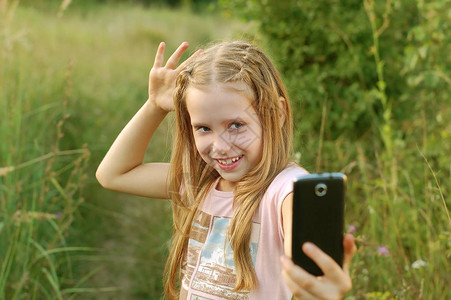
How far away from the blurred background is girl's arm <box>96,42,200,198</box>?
1.45ft

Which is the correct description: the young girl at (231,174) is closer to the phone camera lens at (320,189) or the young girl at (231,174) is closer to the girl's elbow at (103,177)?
the girl's elbow at (103,177)

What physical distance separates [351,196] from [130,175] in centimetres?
166

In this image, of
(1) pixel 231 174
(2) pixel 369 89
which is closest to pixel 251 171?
(1) pixel 231 174

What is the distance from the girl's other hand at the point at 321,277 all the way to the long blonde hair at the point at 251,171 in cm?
51

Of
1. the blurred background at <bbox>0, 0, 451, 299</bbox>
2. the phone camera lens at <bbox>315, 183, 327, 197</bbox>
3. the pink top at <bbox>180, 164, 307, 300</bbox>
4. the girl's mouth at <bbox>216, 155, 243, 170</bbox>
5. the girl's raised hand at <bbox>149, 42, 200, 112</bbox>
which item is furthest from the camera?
the blurred background at <bbox>0, 0, 451, 299</bbox>

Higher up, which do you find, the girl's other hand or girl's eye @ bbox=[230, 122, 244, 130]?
girl's eye @ bbox=[230, 122, 244, 130]

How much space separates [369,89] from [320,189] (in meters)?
3.32

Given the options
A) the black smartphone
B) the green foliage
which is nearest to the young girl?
the black smartphone

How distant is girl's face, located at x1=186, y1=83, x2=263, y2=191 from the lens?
1713mm

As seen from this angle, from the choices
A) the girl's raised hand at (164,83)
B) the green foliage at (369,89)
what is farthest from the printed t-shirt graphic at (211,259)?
the green foliage at (369,89)

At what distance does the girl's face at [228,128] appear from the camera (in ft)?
5.62

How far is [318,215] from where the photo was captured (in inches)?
45.1

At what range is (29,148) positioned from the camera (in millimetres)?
3379

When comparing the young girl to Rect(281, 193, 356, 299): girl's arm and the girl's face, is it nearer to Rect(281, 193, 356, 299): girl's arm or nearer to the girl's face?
the girl's face
